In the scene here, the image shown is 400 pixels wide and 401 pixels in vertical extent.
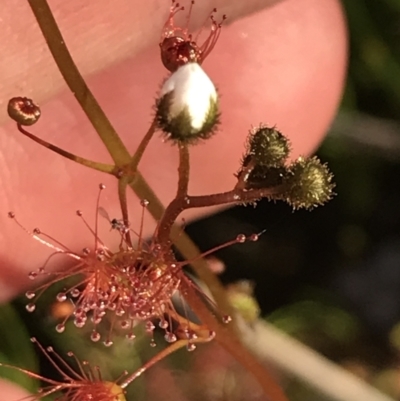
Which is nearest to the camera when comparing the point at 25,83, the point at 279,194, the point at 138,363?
the point at 279,194

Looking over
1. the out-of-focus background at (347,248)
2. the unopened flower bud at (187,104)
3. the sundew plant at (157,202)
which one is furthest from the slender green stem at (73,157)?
the out-of-focus background at (347,248)

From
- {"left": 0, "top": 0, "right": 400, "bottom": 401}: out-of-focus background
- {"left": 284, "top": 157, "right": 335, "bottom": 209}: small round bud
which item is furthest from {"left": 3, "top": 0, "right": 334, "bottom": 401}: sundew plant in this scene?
{"left": 0, "top": 0, "right": 400, "bottom": 401}: out-of-focus background

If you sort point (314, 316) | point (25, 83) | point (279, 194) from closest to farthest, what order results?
1. point (279, 194)
2. point (25, 83)
3. point (314, 316)

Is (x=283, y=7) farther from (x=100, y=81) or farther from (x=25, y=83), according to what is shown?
(x=25, y=83)

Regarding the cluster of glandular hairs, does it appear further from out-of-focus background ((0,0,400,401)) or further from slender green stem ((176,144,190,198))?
out-of-focus background ((0,0,400,401))

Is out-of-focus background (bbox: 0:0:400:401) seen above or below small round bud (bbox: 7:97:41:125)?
below

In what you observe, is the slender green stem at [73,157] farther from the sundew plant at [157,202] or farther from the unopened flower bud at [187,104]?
the unopened flower bud at [187,104]

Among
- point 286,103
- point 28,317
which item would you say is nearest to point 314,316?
point 286,103
